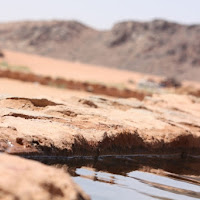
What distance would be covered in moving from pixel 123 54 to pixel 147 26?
6.10m

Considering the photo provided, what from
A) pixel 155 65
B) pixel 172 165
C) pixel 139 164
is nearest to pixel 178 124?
pixel 172 165

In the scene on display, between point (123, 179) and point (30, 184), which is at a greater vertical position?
point (30, 184)

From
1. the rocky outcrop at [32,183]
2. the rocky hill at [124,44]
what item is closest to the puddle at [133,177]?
the rocky outcrop at [32,183]

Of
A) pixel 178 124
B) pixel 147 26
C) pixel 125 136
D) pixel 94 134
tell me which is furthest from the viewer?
pixel 147 26

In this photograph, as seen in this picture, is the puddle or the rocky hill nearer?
the puddle

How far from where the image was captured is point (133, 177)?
427 centimetres

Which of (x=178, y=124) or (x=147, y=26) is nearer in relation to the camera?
(x=178, y=124)

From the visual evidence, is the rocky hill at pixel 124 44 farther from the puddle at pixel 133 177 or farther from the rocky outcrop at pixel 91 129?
the puddle at pixel 133 177

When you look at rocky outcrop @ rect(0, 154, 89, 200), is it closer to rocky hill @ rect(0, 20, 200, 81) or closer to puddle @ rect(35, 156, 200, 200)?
puddle @ rect(35, 156, 200, 200)

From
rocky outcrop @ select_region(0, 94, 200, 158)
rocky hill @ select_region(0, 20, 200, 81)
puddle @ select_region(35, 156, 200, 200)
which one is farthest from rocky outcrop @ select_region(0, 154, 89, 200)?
rocky hill @ select_region(0, 20, 200, 81)

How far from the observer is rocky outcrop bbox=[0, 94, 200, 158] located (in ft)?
13.6

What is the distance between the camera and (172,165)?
5.43m

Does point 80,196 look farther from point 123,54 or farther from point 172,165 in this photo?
point 123,54

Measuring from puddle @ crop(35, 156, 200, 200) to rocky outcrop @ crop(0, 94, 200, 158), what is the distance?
15 cm
